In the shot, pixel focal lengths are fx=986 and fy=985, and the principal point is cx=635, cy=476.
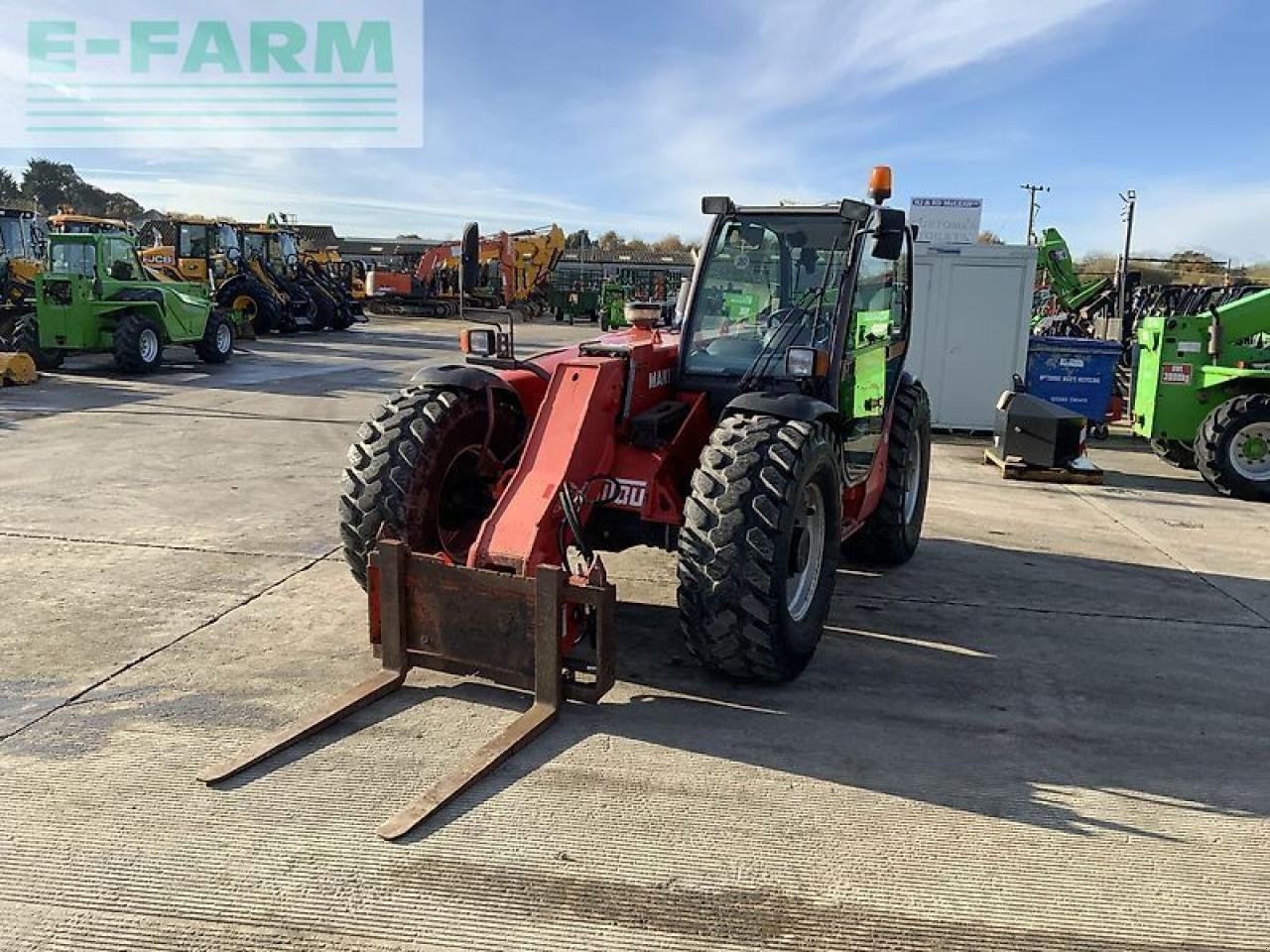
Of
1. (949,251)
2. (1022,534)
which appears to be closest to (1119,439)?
(949,251)

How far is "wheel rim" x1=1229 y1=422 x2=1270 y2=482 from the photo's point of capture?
938 cm

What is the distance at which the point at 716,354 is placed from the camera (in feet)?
16.5

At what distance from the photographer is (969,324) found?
13.0m

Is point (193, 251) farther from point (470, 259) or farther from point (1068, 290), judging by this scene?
point (470, 259)

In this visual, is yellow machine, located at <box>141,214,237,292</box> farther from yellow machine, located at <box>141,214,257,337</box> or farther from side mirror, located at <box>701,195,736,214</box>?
side mirror, located at <box>701,195,736,214</box>

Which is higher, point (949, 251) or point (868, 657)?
point (949, 251)

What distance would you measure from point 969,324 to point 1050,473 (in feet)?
11.7

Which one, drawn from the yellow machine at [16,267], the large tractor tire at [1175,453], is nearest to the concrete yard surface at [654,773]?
the large tractor tire at [1175,453]

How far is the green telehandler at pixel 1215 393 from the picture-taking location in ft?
30.9

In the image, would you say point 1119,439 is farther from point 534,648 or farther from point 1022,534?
point 534,648

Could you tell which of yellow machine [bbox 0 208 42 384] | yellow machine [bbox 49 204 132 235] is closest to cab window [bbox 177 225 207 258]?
yellow machine [bbox 49 204 132 235]

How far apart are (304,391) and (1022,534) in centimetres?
1072

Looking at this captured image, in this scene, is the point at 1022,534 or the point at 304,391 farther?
the point at 304,391

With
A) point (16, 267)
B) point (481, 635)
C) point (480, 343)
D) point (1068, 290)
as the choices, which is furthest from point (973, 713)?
point (1068, 290)
